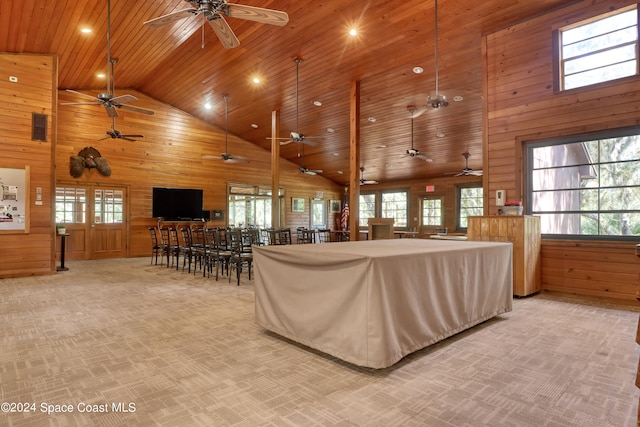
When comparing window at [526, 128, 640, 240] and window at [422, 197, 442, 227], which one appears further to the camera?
window at [422, 197, 442, 227]

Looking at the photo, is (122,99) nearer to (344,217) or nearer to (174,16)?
(174,16)

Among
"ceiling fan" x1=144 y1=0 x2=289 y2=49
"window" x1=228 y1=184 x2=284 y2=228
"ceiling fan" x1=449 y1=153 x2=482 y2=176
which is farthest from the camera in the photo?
"window" x1=228 y1=184 x2=284 y2=228

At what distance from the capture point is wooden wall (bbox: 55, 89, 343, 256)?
8766mm

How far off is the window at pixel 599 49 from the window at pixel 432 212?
8.19 meters

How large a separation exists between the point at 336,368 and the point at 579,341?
2220mm

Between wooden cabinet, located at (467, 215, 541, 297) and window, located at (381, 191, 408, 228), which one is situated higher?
window, located at (381, 191, 408, 228)

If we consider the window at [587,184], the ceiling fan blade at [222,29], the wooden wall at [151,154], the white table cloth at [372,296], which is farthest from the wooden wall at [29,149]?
the window at [587,184]

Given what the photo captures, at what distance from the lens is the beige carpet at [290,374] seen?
1894 millimetres

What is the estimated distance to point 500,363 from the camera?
2572 mm

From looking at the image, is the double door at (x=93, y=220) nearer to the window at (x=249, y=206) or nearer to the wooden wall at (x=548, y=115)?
the window at (x=249, y=206)

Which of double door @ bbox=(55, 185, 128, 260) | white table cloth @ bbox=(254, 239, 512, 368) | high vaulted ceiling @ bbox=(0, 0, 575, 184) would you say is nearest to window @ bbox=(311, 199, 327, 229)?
high vaulted ceiling @ bbox=(0, 0, 575, 184)

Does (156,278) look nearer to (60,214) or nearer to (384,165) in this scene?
(60,214)

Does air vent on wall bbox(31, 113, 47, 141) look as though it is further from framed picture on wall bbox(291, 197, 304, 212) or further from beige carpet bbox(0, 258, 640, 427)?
framed picture on wall bbox(291, 197, 304, 212)

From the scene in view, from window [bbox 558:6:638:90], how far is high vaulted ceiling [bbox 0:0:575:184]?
1.95 feet
